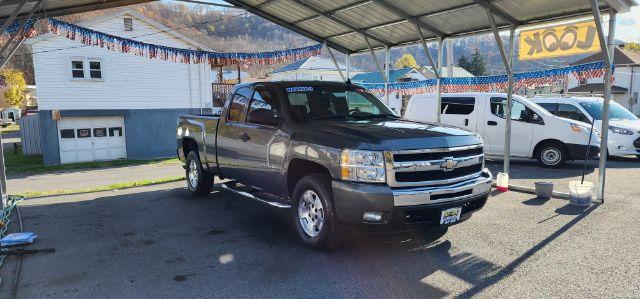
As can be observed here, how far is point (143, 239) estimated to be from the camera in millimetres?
5539

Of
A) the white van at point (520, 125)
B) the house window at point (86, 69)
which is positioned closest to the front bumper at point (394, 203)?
the white van at point (520, 125)

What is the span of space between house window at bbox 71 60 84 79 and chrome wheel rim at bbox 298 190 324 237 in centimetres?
2121

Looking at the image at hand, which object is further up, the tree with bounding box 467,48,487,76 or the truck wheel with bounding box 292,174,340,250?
the tree with bounding box 467,48,487,76

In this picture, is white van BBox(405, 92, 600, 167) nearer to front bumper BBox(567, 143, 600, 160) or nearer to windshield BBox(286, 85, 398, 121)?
front bumper BBox(567, 143, 600, 160)

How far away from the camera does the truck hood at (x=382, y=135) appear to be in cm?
441

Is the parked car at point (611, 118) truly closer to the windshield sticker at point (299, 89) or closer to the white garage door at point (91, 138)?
the windshield sticker at point (299, 89)

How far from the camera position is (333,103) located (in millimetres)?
5898

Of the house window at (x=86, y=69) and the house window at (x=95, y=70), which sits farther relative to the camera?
the house window at (x=95, y=70)

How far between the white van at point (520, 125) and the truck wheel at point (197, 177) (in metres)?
6.15

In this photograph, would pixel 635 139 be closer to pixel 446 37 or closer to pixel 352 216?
pixel 446 37

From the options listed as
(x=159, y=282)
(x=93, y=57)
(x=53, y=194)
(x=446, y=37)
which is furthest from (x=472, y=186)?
(x=93, y=57)

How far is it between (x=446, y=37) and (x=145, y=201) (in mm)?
6859

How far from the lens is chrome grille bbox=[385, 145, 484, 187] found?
14.2 feet

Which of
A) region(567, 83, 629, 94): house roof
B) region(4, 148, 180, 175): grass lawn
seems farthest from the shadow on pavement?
region(567, 83, 629, 94): house roof
